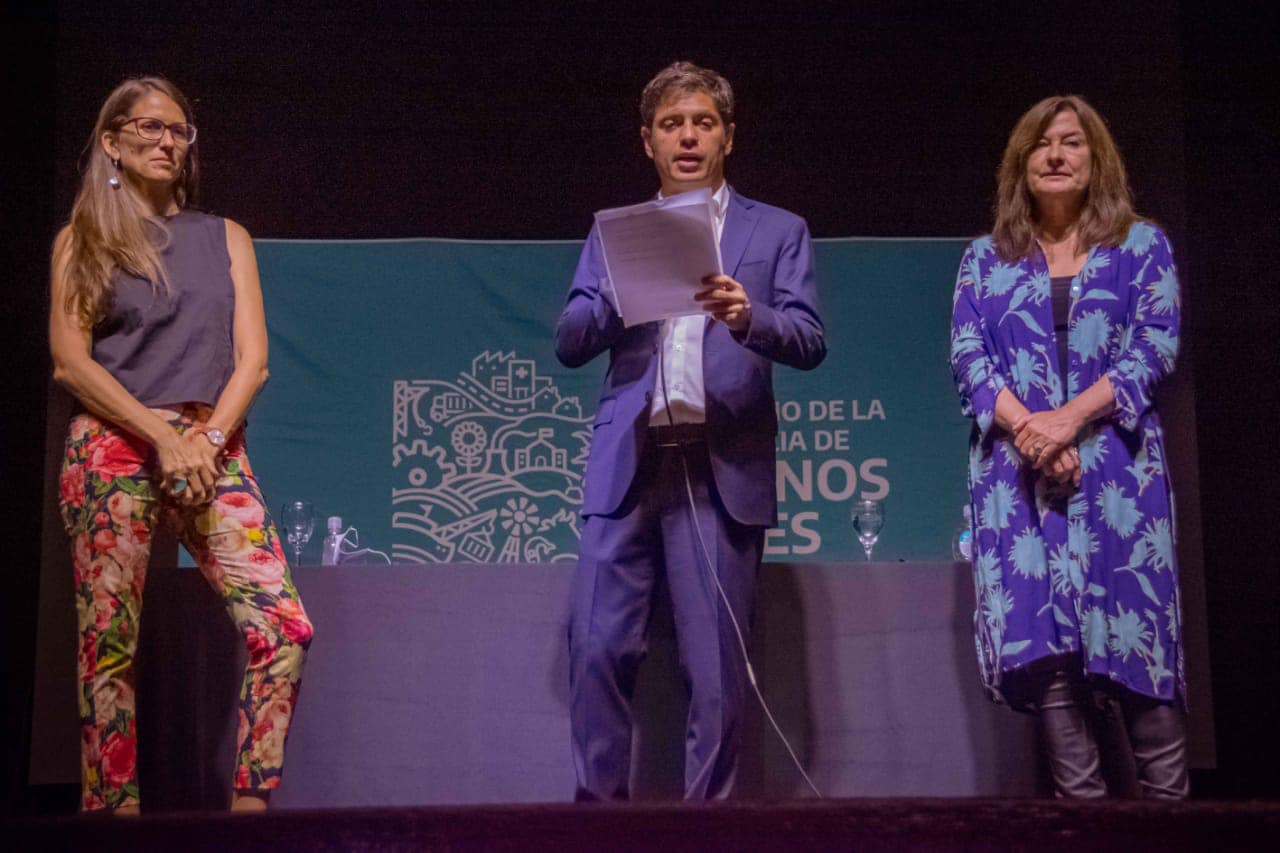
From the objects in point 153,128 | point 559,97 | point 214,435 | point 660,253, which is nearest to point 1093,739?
point 660,253

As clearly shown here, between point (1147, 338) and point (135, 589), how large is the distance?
194 centimetres

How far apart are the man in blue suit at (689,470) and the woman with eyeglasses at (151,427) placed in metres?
0.57

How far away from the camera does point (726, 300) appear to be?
8.07 ft

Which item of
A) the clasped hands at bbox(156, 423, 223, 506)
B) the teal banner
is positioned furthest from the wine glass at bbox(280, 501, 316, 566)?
the clasped hands at bbox(156, 423, 223, 506)

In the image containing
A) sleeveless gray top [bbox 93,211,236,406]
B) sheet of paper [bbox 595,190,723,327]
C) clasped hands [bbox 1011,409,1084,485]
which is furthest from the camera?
sleeveless gray top [bbox 93,211,236,406]

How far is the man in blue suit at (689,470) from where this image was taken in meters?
2.54

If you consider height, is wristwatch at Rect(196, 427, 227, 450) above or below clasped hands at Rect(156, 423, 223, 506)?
above

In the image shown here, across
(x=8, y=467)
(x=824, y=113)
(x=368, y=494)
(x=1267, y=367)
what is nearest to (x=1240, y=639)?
(x=1267, y=367)

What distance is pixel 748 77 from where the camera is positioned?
4273mm

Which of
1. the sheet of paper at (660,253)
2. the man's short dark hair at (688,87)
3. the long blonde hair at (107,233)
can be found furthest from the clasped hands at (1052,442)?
the long blonde hair at (107,233)

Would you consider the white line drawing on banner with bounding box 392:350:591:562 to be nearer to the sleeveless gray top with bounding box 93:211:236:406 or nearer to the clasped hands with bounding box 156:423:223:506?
the sleeveless gray top with bounding box 93:211:236:406

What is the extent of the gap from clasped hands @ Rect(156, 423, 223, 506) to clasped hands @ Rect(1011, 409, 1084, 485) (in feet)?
4.88

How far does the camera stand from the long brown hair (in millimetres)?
2664

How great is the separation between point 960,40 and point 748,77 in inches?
26.4
